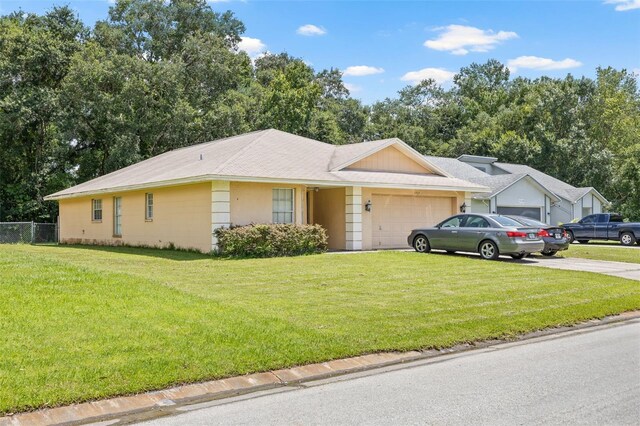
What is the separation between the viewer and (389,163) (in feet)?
74.2

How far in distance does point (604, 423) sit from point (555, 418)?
0.37 metres

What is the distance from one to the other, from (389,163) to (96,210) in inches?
543

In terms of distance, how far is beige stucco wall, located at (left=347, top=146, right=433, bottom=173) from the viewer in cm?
2189

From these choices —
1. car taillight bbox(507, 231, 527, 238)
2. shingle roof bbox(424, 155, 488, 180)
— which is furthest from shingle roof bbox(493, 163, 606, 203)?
car taillight bbox(507, 231, 527, 238)

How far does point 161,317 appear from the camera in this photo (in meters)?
7.59

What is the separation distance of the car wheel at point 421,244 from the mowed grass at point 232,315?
17.0ft

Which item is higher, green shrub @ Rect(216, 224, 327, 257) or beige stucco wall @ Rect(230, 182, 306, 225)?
beige stucco wall @ Rect(230, 182, 306, 225)

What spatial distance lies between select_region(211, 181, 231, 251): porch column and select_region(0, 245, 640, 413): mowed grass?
3.63 meters

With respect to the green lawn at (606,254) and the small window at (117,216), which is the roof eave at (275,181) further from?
the green lawn at (606,254)

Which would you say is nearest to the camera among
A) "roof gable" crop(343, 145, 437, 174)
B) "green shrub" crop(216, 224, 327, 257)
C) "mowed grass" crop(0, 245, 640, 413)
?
"mowed grass" crop(0, 245, 640, 413)

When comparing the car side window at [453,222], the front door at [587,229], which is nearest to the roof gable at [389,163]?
the car side window at [453,222]

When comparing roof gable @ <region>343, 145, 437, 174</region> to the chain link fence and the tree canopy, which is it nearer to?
the tree canopy

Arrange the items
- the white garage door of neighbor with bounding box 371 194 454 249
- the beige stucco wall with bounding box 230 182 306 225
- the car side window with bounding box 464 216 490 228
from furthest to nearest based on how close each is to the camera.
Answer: the white garage door of neighbor with bounding box 371 194 454 249, the beige stucco wall with bounding box 230 182 306 225, the car side window with bounding box 464 216 490 228

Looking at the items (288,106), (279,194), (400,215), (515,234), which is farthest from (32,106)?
(515,234)
